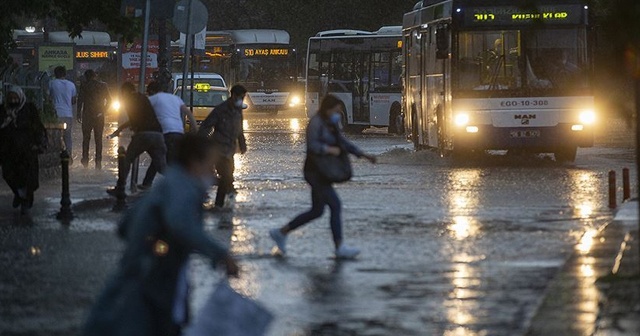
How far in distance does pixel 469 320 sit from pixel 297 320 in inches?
43.1

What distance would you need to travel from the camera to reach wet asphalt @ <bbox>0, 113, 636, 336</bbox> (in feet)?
35.5

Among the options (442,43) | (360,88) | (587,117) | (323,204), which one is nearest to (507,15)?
(442,43)

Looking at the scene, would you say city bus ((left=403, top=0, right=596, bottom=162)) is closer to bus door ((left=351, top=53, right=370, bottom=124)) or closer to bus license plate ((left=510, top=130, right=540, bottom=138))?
bus license plate ((left=510, top=130, right=540, bottom=138))

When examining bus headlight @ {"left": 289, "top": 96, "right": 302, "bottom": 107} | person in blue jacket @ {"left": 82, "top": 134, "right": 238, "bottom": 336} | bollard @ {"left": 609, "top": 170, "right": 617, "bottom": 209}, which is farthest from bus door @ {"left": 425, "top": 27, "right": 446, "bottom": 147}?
bus headlight @ {"left": 289, "top": 96, "right": 302, "bottom": 107}

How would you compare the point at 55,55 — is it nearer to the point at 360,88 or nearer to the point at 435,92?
the point at 360,88

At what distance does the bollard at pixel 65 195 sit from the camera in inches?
697

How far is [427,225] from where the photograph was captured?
17.0 m

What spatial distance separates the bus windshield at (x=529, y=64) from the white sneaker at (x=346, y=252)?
13952 mm

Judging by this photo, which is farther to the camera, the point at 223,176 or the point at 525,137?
Result: the point at 525,137

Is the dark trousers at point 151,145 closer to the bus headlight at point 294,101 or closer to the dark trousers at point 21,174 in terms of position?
the dark trousers at point 21,174

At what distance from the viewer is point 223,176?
1889cm

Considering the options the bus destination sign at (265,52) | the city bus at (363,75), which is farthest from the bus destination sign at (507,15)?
the bus destination sign at (265,52)

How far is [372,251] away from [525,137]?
43.9ft

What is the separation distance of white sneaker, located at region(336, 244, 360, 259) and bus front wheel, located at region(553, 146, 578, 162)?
14.7 m
